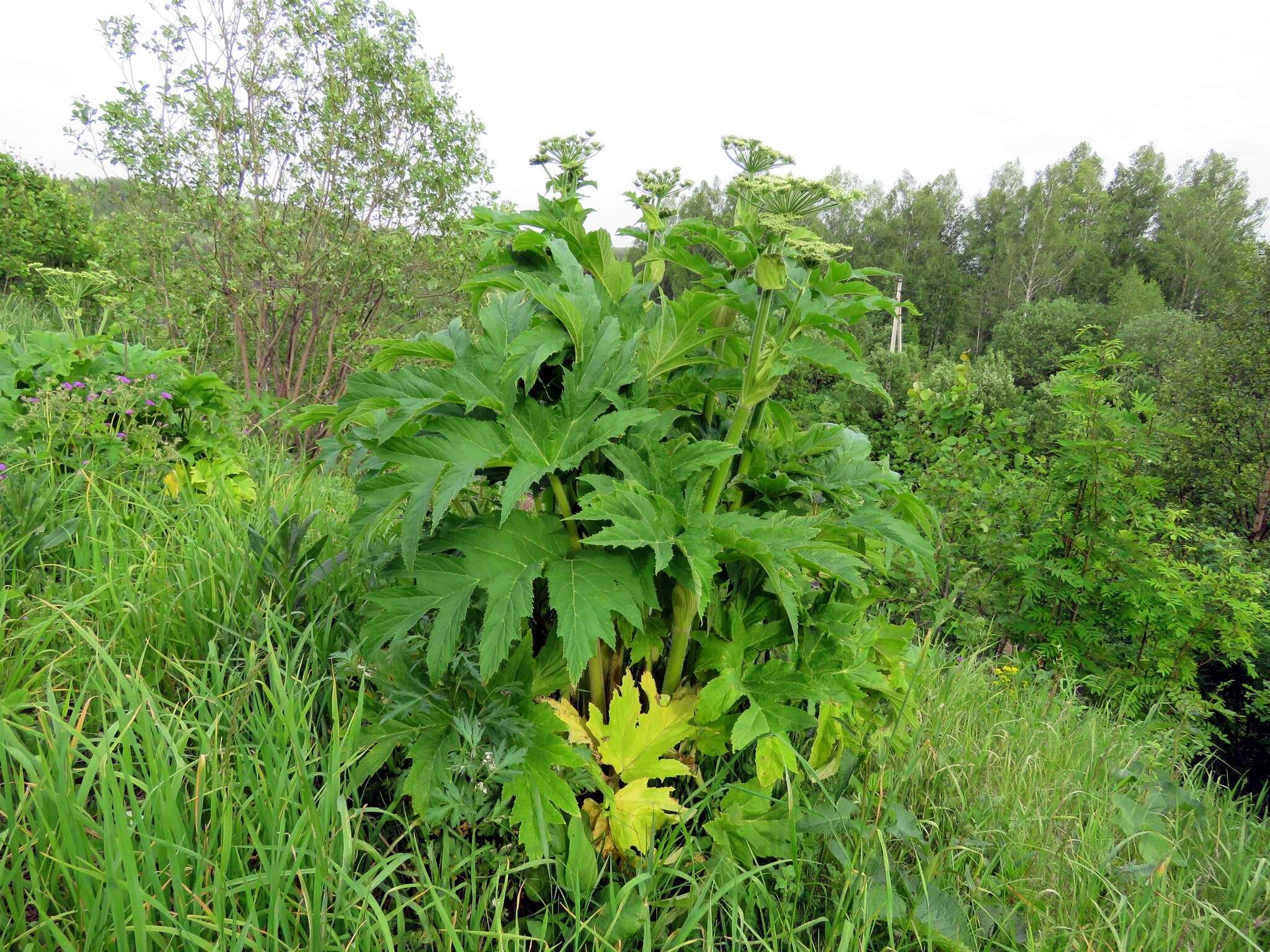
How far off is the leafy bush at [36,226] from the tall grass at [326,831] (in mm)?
7385

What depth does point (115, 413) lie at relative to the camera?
3.08 metres

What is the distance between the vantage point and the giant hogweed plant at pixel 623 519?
1.36 m

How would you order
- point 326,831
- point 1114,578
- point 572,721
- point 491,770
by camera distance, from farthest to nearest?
point 1114,578
point 572,721
point 491,770
point 326,831

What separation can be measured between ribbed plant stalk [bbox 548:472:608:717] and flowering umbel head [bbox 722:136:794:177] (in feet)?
2.89

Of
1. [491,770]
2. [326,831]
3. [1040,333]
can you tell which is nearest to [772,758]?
[491,770]

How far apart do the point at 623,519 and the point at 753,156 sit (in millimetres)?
966

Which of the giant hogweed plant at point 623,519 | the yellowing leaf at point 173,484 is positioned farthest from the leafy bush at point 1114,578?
the yellowing leaf at point 173,484

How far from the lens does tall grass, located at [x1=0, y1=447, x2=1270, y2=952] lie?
3.86 feet

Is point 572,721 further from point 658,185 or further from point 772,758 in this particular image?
point 658,185

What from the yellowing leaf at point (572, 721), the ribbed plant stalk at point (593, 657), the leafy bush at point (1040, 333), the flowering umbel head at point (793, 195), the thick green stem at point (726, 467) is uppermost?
the leafy bush at point (1040, 333)

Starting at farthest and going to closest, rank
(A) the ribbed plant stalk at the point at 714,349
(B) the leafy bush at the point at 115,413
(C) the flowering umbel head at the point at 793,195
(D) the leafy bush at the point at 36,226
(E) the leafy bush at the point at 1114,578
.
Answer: (D) the leafy bush at the point at 36,226 < (E) the leafy bush at the point at 1114,578 < (B) the leafy bush at the point at 115,413 < (A) the ribbed plant stalk at the point at 714,349 < (C) the flowering umbel head at the point at 793,195

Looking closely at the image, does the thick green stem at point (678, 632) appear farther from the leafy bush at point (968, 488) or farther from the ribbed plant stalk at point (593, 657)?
the leafy bush at point (968, 488)

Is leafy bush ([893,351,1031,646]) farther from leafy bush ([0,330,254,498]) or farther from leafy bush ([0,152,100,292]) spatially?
leafy bush ([0,152,100,292])

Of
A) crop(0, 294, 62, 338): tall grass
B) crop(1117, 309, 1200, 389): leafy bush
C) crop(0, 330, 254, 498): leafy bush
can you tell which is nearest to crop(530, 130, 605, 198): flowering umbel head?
crop(0, 330, 254, 498): leafy bush
